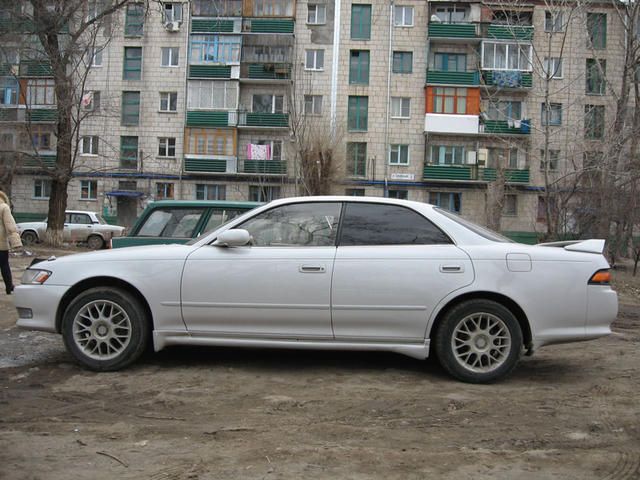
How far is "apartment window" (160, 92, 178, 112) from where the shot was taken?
131 ft

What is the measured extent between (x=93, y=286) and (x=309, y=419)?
244cm

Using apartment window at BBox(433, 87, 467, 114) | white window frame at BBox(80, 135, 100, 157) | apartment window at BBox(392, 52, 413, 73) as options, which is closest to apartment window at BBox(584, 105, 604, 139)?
apartment window at BBox(433, 87, 467, 114)

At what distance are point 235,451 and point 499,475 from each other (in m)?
1.47

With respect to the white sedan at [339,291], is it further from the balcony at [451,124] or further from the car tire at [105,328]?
the balcony at [451,124]

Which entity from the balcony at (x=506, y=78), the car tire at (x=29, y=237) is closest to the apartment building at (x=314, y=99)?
the balcony at (x=506, y=78)

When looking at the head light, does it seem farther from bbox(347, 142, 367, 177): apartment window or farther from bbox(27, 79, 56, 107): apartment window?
bbox(27, 79, 56, 107): apartment window

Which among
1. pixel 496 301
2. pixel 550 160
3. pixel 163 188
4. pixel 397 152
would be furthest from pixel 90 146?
pixel 496 301

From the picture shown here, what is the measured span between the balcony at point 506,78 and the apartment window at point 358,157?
8757 mm

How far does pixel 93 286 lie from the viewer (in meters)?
5.32

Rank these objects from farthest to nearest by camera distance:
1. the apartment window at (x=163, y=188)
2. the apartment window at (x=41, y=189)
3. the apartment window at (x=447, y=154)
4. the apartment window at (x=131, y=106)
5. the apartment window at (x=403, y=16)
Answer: the apartment window at (x=41, y=189) → the apartment window at (x=131, y=106) → the apartment window at (x=163, y=188) → the apartment window at (x=403, y=16) → the apartment window at (x=447, y=154)

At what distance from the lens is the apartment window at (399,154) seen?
39.3 metres

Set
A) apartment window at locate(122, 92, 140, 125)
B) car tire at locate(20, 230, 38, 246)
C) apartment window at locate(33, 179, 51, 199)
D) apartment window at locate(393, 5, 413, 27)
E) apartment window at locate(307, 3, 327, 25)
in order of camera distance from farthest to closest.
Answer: apartment window at locate(33, 179, 51, 199) < apartment window at locate(122, 92, 140, 125) < apartment window at locate(307, 3, 327, 25) < apartment window at locate(393, 5, 413, 27) < car tire at locate(20, 230, 38, 246)

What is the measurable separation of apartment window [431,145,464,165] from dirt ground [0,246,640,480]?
111ft

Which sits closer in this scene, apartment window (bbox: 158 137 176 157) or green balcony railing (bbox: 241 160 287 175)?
green balcony railing (bbox: 241 160 287 175)
